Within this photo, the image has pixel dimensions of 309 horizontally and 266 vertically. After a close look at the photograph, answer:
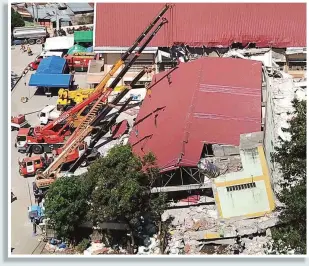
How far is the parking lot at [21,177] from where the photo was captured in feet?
68.7

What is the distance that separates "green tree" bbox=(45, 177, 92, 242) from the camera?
19453mm

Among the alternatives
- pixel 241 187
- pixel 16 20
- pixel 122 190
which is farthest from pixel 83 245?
pixel 16 20

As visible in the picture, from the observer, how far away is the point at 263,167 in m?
20.9

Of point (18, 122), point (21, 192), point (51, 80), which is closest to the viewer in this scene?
point (21, 192)

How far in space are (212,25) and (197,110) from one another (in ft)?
32.6

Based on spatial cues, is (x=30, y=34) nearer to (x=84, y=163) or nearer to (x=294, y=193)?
(x=84, y=163)

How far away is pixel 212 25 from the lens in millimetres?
32312

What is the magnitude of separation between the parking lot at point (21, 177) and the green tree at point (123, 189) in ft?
10.9

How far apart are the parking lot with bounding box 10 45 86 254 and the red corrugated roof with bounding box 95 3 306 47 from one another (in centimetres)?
418

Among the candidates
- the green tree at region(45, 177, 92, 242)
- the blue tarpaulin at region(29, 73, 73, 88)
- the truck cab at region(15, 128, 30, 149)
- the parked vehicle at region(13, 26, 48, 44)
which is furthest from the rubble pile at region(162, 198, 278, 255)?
the parked vehicle at region(13, 26, 48, 44)

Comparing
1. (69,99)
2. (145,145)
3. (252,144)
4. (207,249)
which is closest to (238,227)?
(207,249)

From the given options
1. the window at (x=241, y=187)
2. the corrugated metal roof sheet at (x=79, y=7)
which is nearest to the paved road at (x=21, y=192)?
the window at (x=241, y=187)

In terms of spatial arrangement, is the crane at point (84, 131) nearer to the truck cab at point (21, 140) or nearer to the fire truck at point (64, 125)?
the fire truck at point (64, 125)

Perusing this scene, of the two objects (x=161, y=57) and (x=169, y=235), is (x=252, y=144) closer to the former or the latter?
(x=169, y=235)
